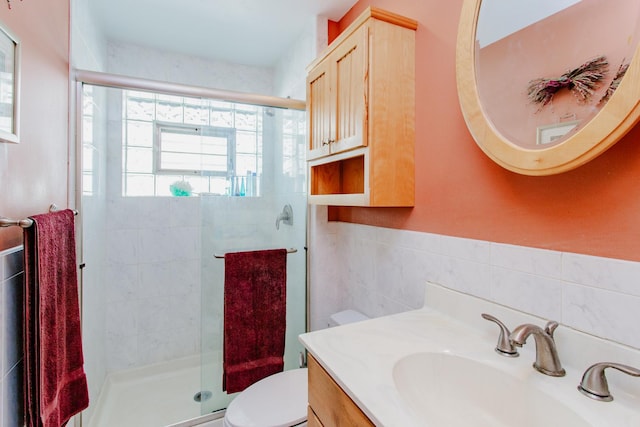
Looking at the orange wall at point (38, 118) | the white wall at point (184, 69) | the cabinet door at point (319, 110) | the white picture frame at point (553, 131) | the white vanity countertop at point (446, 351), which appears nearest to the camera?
the white vanity countertop at point (446, 351)

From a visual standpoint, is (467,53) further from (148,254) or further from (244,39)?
(148,254)

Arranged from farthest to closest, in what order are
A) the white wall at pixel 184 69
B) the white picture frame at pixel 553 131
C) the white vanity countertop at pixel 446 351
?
the white wall at pixel 184 69 → the white picture frame at pixel 553 131 → the white vanity countertop at pixel 446 351

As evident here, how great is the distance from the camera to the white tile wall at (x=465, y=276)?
0.70m

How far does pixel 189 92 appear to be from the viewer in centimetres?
162

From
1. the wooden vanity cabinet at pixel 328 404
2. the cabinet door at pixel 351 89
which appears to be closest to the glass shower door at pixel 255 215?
the cabinet door at pixel 351 89

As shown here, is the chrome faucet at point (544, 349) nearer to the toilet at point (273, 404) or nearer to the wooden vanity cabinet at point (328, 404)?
the wooden vanity cabinet at point (328, 404)

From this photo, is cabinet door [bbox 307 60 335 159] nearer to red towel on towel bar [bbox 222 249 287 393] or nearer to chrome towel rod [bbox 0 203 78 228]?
red towel on towel bar [bbox 222 249 287 393]

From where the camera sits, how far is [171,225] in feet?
7.78

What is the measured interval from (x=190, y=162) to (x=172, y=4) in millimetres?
1081

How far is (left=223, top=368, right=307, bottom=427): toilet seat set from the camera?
121 centimetres

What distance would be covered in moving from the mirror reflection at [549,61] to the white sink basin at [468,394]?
61 cm

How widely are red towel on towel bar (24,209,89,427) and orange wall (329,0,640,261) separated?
1279 mm

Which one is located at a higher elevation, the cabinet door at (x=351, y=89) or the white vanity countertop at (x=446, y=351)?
the cabinet door at (x=351, y=89)

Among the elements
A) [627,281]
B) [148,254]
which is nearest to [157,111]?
[148,254]
